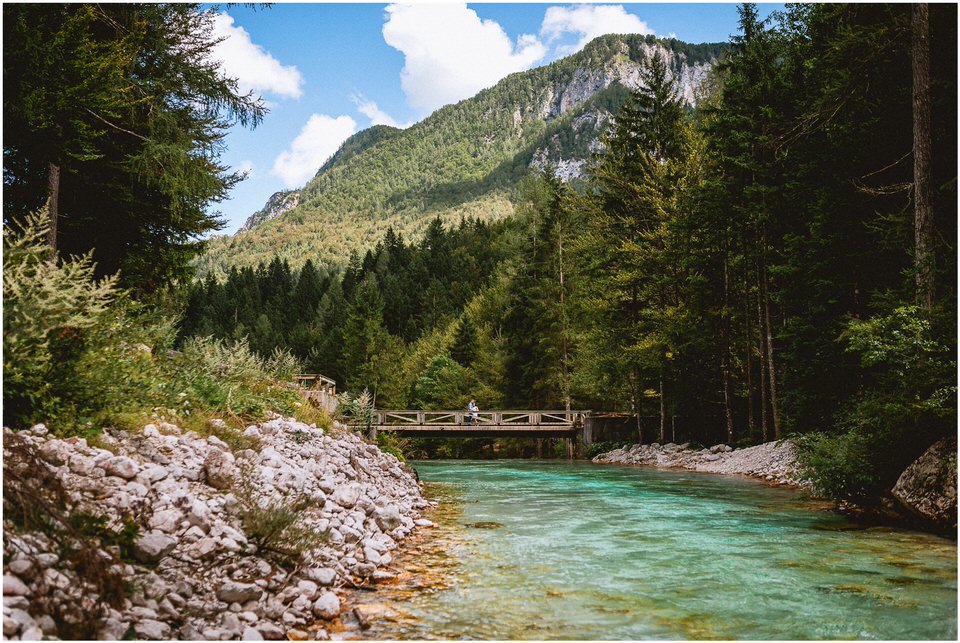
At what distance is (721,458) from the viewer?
21953 millimetres

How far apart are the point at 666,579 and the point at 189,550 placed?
4.09 m

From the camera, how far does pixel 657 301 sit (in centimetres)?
2828

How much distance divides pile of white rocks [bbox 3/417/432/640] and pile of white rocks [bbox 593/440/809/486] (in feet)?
34.5

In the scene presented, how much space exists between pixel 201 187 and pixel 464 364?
1511 inches

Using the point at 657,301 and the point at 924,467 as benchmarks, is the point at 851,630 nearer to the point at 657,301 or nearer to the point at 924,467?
the point at 924,467

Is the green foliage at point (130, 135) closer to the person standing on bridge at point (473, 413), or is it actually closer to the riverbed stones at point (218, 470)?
the riverbed stones at point (218, 470)

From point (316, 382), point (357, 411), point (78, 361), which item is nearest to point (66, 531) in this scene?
point (78, 361)

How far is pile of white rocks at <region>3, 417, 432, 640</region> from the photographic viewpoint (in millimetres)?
3564

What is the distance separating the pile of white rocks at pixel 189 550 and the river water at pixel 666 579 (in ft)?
1.64

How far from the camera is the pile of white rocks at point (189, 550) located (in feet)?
11.7

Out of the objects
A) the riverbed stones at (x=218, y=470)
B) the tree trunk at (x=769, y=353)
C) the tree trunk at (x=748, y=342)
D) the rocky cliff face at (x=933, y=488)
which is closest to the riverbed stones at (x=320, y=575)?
the riverbed stones at (x=218, y=470)

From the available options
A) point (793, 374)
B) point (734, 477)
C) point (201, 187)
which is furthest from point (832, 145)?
point (201, 187)

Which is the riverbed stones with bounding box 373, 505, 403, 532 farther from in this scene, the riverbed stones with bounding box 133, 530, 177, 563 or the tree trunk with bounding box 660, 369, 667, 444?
the tree trunk with bounding box 660, 369, 667, 444

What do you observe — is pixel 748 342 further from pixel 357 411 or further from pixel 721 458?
pixel 357 411
